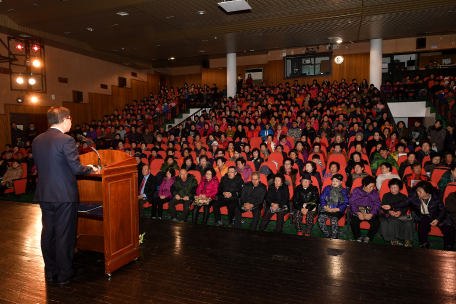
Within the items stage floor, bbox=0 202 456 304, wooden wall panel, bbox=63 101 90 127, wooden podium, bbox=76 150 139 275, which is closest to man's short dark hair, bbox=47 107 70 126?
wooden podium, bbox=76 150 139 275

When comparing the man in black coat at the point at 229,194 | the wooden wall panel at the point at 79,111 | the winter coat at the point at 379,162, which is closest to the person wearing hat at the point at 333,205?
the man in black coat at the point at 229,194

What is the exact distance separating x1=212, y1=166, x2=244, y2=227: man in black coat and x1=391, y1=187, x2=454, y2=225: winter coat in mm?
2177

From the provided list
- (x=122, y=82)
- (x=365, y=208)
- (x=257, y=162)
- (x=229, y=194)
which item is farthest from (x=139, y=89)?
(x=365, y=208)

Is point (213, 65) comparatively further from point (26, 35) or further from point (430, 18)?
point (430, 18)

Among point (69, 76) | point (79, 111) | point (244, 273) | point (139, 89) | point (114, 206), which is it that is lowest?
point (244, 273)

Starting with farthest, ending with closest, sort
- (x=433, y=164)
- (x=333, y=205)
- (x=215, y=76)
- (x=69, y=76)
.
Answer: (x=215, y=76), (x=69, y=76), (x=433, y=164), (x=333, y=205)

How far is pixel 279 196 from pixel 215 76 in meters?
14.5

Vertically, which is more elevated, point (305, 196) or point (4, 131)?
point (4, 131)

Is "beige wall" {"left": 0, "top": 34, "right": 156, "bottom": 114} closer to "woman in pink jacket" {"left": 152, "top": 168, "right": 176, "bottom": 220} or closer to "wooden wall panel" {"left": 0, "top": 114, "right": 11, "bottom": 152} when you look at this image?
"wooden wall panel" {"left": 0, "top": 114, "right": 11, "bottom": 152}

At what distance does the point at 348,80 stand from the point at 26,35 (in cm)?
1412

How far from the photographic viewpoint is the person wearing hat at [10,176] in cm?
630

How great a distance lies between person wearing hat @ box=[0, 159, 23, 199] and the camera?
6297 mm

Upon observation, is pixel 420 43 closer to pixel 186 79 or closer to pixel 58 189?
pixel 186 79

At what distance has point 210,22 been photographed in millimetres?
9250
